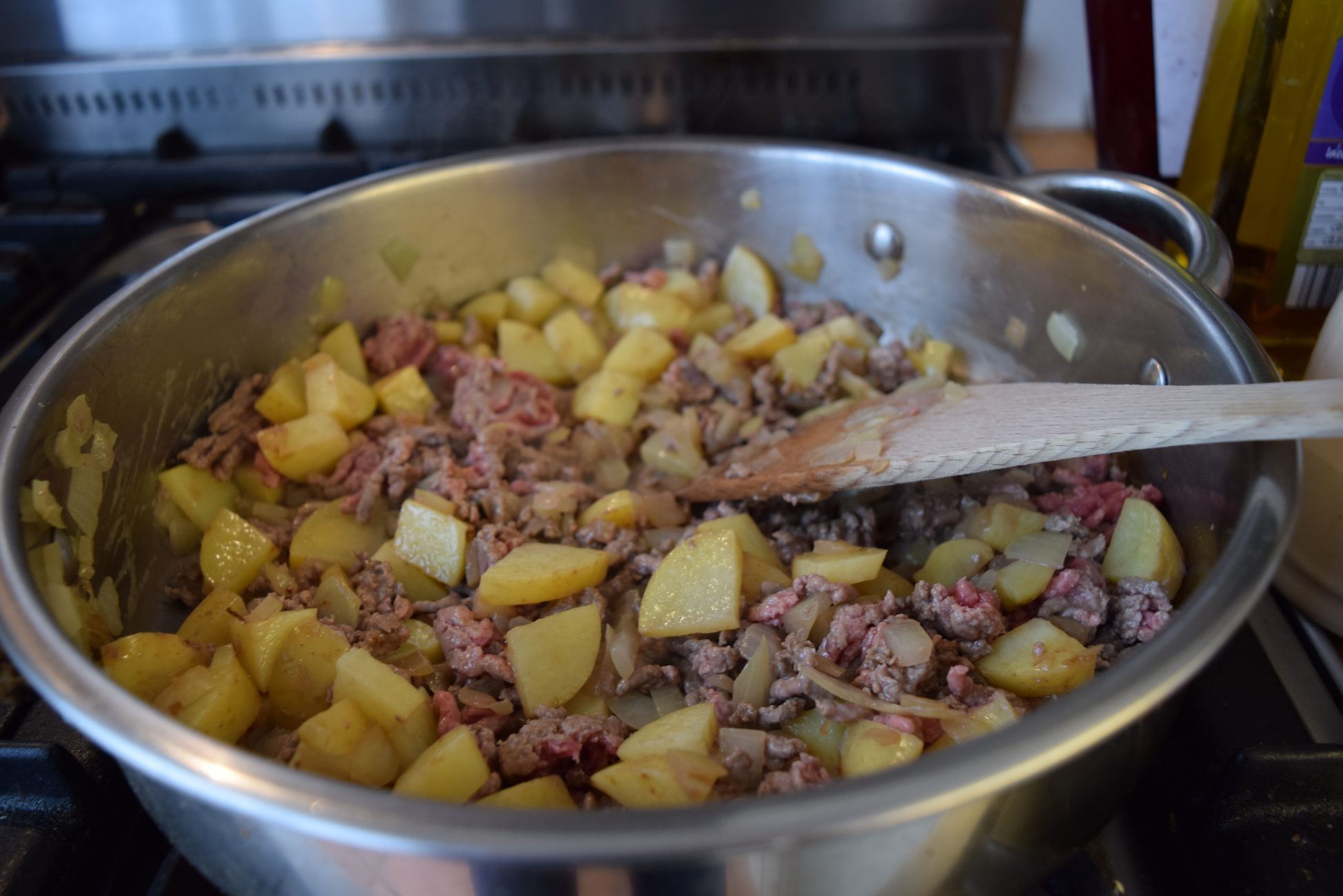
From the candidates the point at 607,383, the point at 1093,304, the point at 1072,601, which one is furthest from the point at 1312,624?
the point at 607,383

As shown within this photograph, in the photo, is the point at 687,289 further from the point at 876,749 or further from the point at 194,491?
the point at 876,749

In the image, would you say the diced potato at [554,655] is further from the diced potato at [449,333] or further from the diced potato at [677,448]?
the diced potato at [449,333]

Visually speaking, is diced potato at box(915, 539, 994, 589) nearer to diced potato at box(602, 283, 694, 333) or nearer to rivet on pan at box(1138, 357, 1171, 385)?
rivet on pan at box(1138, 357, 1171, 385)

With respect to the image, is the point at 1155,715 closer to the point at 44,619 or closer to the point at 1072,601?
the point at 1072,601

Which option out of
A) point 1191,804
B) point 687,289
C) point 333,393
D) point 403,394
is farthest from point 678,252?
point 1191,804

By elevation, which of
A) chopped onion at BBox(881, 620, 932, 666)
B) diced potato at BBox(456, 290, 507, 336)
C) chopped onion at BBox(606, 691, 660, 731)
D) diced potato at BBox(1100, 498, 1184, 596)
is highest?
diced potato at BBox(456, 290, 507, 336)

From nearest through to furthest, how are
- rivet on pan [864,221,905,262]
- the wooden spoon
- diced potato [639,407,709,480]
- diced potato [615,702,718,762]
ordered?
the wooden spoon < diced potato [615,702,718,762] < diced potato [639,407,709,480] < rivet on pan [864,221,905,262]

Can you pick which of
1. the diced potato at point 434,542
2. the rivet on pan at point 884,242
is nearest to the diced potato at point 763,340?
the rivet on pan at point 884,242

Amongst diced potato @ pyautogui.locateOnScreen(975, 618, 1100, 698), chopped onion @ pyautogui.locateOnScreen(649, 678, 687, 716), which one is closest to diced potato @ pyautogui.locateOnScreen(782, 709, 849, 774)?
chopped onion @ pyautogui.locateOnScreen(649, 678, 687, 716)
